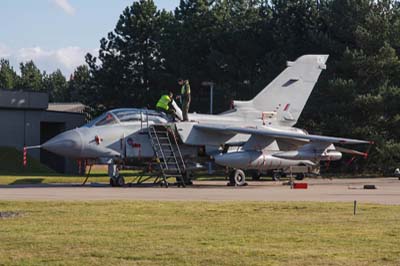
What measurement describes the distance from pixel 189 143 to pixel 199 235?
15.4m

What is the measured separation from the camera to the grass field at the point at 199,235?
8.58m

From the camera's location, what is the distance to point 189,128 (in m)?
25.6

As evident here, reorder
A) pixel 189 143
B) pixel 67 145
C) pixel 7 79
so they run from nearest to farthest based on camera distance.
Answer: pixel 67 145 < pixel 189 143 < pixel 7 79

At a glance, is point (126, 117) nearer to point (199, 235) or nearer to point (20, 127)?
point (199, 235)

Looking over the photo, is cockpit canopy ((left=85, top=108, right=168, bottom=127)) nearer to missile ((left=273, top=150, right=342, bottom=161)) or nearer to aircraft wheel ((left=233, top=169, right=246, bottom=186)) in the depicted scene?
aircraft wheel ((left=233, top=169, right=246, bottom=186))

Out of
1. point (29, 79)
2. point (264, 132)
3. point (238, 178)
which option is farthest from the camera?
point (29, 79)

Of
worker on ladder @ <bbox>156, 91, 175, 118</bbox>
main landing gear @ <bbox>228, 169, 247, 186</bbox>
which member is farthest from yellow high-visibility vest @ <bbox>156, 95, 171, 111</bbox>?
main landing gear @ <bbox>228, 169, 247, 186</bbox>

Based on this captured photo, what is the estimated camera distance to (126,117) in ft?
82.4

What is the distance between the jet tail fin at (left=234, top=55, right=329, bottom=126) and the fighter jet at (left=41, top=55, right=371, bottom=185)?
1.13 m

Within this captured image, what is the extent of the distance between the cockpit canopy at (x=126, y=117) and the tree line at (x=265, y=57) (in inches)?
628

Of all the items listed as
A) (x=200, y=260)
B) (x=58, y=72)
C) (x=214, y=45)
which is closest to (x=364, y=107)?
(x=214, y=45)

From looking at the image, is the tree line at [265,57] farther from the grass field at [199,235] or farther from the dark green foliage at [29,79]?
the dark green foliage at [29,79]

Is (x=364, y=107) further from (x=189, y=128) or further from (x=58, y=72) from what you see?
(x=58, y=72)

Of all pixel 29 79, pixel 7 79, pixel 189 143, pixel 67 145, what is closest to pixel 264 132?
pixel 189 143
